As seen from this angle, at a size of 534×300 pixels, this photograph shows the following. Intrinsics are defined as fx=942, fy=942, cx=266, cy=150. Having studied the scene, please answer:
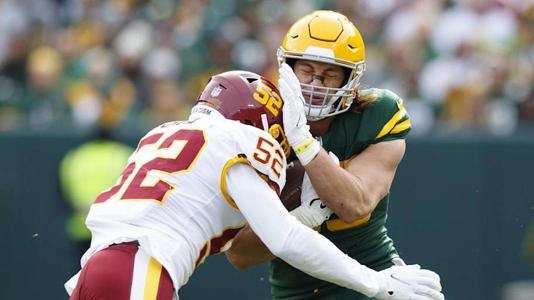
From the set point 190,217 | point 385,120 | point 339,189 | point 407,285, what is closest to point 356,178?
point 339,189

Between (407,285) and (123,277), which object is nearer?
(123,277)

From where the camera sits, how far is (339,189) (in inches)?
154

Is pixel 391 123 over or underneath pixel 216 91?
underneath

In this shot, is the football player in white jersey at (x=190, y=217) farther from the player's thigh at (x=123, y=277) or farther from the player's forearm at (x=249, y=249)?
the player's forearm at (x=249, y=249)

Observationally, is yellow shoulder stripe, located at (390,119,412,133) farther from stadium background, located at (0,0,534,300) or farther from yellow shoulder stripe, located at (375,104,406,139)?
stadium background, located at (0,0,534,300)

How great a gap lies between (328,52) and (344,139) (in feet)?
1.35

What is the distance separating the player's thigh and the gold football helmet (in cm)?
119

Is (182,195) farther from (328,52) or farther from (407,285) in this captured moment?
(328,52)

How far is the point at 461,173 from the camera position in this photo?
286 inches

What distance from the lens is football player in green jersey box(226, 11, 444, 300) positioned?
4.11m

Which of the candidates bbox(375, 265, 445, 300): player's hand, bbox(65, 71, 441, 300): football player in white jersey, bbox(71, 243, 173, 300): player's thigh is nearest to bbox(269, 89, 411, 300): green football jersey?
bbox(375, 265, 445, 300): player's hand

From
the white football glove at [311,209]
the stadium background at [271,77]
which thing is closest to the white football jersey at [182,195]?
the white football glove at [311,209]

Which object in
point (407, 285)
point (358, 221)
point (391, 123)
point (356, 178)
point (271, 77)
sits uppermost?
point (391, 123)

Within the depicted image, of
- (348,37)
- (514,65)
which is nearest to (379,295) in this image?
(348,37)
